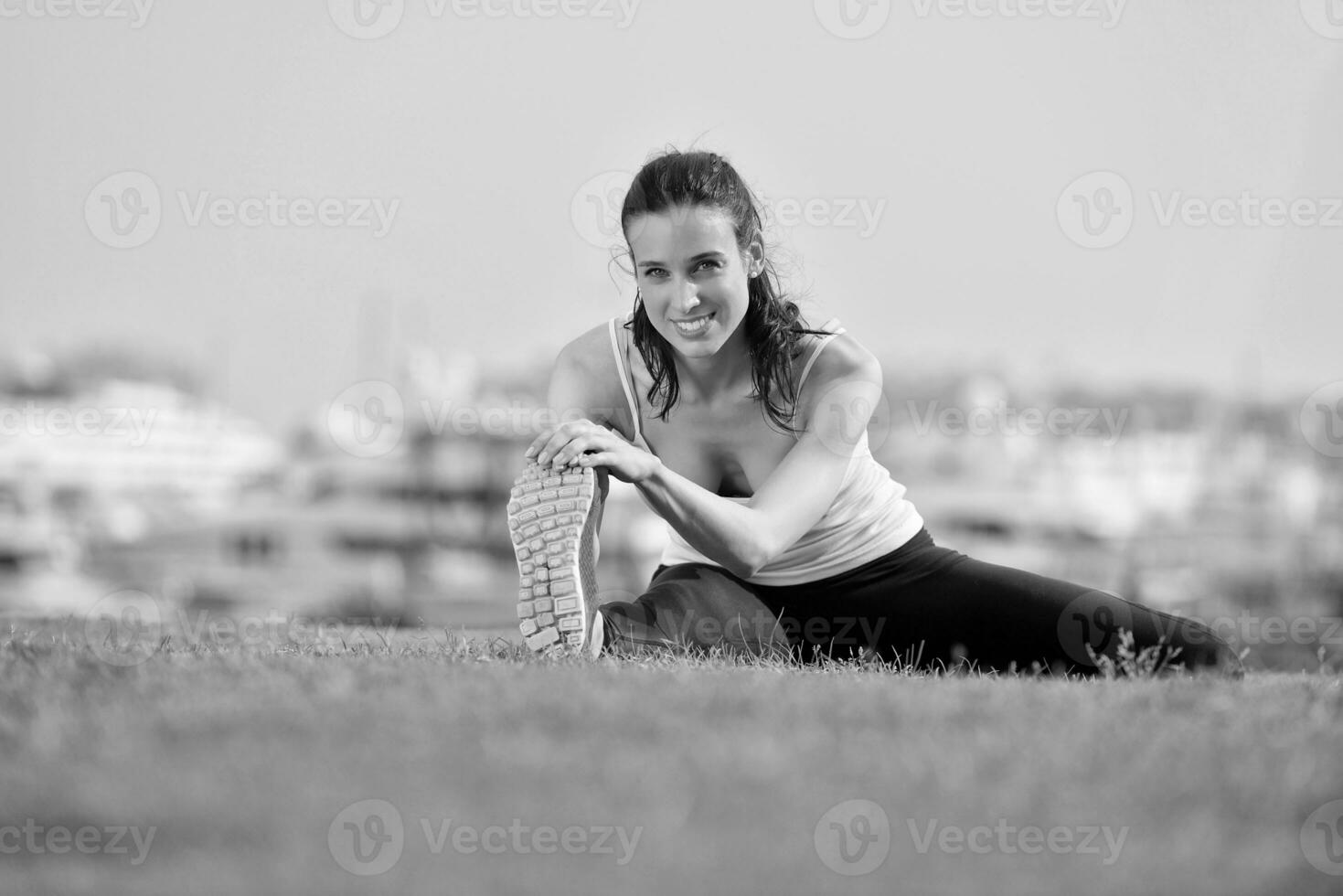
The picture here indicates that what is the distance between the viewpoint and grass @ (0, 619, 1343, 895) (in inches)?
80.3

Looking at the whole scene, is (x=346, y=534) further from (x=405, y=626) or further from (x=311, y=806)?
(x=311, y=806)

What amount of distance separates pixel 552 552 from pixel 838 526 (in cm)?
119

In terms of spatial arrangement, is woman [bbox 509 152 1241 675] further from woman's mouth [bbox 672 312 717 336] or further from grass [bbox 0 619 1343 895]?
grass [bbox 0 619 1343 895]

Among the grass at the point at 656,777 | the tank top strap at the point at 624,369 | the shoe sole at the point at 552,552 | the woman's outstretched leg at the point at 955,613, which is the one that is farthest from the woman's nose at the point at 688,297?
the grass at the point at 656,777

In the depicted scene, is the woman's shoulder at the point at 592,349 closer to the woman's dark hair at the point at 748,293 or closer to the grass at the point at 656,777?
the woman's dark hair at the point at 748,293

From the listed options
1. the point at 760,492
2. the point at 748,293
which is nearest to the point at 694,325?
the point at 748,293

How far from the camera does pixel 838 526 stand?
4680 mm

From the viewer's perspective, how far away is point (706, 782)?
2.33m

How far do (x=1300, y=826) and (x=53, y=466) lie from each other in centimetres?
6327

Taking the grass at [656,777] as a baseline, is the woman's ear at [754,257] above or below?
above

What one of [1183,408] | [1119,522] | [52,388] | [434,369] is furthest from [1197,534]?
[52,388]

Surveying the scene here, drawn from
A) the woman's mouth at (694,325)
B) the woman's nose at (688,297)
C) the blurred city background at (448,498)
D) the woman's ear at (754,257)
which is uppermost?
the woman's ear at (754,257)

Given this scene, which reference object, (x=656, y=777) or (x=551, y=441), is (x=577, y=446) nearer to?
(x=551, y=441)

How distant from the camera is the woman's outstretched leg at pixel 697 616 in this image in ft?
14.1
